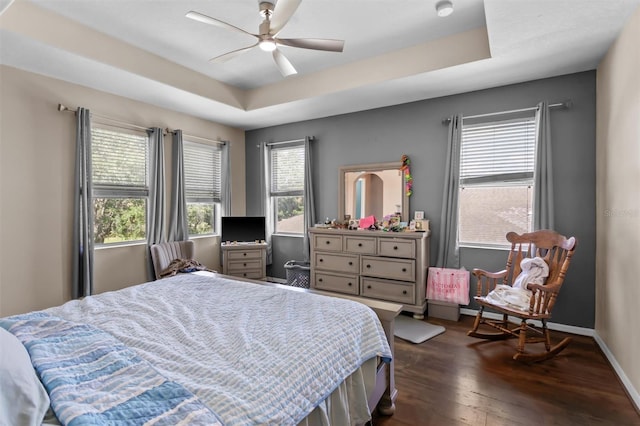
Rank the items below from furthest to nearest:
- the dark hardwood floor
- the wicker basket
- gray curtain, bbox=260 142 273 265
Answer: gray curtain, bbox=260 142 273 265 → the wicker basket → the dark hardwood floor

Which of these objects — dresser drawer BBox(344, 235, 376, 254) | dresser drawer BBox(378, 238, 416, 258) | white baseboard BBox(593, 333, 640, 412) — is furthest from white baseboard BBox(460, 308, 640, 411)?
dresser drawer BBox(344, 235, 376, 254)

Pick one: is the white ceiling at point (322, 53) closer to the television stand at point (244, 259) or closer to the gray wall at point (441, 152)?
the gray wall at point (441, 152)

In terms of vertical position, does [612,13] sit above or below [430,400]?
above

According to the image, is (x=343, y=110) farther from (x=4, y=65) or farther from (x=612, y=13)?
(x=4, y=65)

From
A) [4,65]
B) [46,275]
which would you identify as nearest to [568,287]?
[46,275]

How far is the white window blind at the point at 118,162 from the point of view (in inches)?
144

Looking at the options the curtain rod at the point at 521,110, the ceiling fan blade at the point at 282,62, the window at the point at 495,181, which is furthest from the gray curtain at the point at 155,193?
the window at the point at 495,181

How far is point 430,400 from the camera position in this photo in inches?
83.7

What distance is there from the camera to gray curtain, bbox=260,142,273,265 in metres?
5.22

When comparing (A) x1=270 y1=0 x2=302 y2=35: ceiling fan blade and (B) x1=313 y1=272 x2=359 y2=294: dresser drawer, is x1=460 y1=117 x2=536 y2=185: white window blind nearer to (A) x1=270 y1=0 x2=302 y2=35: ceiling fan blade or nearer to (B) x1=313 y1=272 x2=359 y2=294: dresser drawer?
(B) x1=313 y1=272 x2=359 y2=294: dresser drawer

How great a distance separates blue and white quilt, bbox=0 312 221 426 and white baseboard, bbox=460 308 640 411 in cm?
270

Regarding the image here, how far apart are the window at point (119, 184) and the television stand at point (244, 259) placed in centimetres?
111

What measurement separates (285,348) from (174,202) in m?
3.58

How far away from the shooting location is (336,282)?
161 inches
